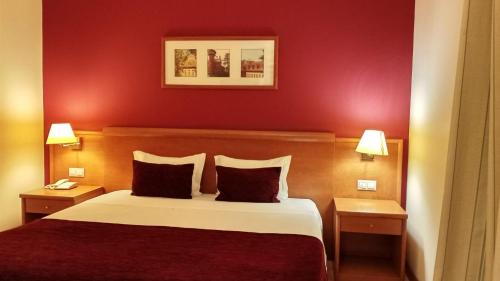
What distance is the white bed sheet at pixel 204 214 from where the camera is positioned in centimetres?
256

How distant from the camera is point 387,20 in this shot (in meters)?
3.32

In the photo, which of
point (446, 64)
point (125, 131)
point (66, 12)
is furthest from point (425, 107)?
point (66, 12)

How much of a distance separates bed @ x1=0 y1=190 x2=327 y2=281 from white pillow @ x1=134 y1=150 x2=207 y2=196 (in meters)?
0.33

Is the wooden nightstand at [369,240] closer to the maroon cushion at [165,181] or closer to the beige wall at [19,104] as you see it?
the maroon cushion at [165,181]

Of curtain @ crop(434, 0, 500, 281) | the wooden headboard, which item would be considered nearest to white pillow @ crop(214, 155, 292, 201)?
the wooden headboard

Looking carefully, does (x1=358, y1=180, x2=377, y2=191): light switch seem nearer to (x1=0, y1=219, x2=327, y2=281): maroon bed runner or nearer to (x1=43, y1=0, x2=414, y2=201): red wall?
(x1=43, y1=0, x2=414, y2=201): red wall

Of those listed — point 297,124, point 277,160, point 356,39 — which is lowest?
point 277,160

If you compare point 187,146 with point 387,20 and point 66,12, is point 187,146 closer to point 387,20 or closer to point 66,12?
point 66,12

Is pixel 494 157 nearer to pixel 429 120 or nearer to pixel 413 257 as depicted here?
pixel 429 120

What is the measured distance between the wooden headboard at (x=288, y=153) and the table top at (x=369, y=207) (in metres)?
0.12

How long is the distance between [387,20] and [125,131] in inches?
101

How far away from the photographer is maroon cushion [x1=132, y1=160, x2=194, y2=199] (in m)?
3.24

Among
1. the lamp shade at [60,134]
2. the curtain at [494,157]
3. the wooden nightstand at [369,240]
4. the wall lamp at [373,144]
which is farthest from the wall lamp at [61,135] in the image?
the curtain at [494,157]

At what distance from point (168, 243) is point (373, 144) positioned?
5.91ft
